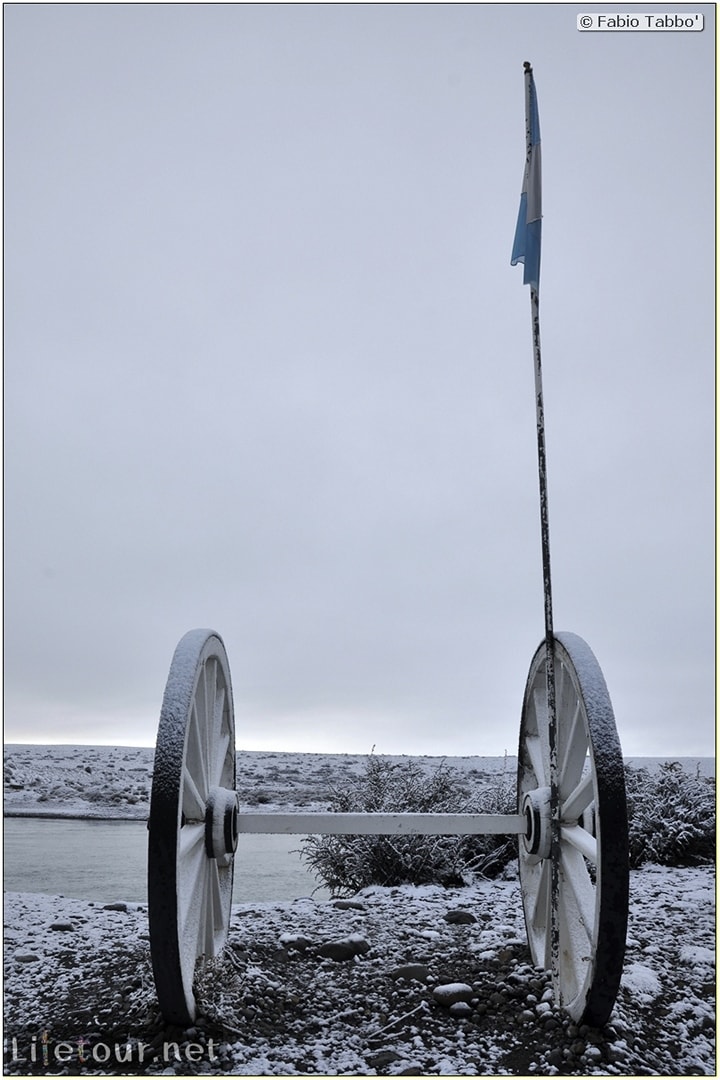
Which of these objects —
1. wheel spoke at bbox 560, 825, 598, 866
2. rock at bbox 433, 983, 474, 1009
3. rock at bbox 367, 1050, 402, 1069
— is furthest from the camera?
rock at bbox 433, 983, 474, 1009

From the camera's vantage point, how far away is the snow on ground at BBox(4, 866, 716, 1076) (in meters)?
3.74

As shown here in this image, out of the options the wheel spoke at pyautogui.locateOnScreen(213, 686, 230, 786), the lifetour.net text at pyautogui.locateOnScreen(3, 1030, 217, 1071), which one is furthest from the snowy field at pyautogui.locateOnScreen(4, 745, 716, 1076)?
the wheel spoke at pyautogui.locateOnScreen(213, 686, 230, 786)

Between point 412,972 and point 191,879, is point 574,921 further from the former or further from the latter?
point 191,879

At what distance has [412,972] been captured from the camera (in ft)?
15.8

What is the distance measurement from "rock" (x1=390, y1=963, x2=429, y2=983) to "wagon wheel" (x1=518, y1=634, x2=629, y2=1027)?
25.6 inches

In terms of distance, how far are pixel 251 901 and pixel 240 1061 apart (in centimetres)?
366

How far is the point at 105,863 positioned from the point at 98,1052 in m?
4.95

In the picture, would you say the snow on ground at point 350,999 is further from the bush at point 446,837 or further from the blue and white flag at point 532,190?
the blue and white flag at point 532,190

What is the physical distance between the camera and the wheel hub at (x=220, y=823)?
14.3 feet

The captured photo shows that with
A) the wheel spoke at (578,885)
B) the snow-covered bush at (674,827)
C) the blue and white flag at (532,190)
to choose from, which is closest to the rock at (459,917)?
the wheel spoke at (578,885)

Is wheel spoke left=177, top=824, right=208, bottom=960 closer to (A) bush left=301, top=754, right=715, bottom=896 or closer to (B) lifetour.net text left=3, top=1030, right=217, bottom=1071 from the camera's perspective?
(B) lifetour.net text left=3, top=1030, right=217, bottom=1071

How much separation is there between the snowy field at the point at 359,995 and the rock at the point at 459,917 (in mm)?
17

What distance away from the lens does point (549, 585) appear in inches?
178

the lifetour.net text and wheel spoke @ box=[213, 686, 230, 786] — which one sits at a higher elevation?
wheel spoke @ box=[213, 686, 230, 786]
